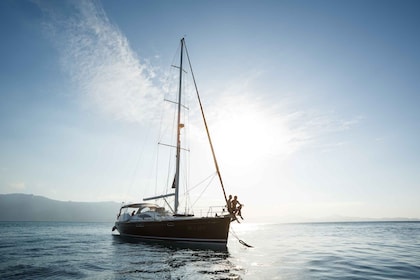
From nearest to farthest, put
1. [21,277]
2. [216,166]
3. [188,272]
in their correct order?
1. [21,277]
2. [188,272]
3. [216,166]

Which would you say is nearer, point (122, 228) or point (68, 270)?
point (68, 270)

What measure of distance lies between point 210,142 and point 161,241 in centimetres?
1186

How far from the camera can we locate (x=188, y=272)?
11914mm

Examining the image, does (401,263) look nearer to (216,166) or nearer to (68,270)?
(216,166)

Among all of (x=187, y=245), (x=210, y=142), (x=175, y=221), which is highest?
(x=210, y=142)

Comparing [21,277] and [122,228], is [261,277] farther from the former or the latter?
[122,228]

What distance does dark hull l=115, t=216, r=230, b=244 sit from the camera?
2177cm

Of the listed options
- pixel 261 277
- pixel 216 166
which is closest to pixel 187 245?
pixel 216 166

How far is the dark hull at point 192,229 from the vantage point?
21.8 metres

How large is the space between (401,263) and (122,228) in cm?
2918

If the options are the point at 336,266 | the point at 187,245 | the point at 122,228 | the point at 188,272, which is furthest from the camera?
the point at 122,228

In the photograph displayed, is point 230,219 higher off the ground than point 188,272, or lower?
higher

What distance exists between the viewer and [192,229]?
73.6 ft

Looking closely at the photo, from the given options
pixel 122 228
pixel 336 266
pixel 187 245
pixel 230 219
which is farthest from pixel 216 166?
pixel 122 228
